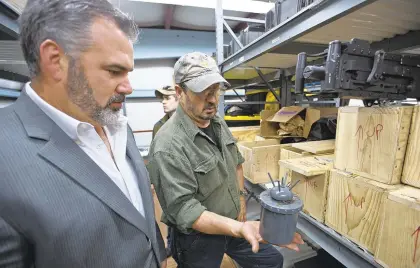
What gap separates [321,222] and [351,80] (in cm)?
66

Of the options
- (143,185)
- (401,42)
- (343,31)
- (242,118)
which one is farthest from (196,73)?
(242,118)

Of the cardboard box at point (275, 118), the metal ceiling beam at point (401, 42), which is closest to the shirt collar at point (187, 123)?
the cardboard box at point (275, 118)

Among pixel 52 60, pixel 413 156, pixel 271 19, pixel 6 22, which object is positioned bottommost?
pixel 413 156

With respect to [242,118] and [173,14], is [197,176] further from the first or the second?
[173,14]

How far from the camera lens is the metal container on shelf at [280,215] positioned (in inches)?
25.9

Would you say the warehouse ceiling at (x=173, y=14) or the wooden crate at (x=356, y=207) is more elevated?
the warehouse ceiling at (x=173, y=14)

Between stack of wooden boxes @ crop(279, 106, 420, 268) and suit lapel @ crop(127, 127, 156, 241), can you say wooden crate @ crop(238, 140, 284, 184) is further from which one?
suit lapel @ crop(127, 127, 156, 241)

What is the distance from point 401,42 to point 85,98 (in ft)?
5.03

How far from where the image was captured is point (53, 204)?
49 cm

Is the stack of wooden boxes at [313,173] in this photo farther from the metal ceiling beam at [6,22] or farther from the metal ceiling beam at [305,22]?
the metal ceiling beam at [6,22]

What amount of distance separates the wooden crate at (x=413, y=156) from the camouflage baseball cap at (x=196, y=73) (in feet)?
2.51

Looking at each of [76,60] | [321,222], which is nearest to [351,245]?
[321,222]

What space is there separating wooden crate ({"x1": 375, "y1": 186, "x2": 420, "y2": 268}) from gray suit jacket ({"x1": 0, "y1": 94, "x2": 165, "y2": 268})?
803 mm

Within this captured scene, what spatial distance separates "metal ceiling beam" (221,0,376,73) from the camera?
0.76m
